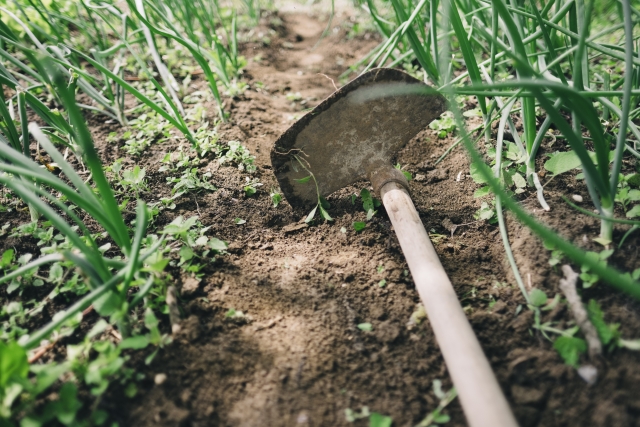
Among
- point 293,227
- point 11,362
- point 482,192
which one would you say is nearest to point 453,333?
point 482,192

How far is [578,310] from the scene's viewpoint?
36.0 inches

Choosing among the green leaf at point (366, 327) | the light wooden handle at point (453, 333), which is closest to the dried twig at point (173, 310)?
the green leaf at point (366, 327)

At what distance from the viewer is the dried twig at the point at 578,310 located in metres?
0.85

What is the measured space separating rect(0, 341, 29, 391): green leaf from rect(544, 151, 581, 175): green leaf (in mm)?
1360

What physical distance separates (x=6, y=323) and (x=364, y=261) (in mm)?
936

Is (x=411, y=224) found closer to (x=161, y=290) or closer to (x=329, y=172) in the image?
(x=329, y=172)

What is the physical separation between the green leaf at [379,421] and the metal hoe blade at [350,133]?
0.75 m

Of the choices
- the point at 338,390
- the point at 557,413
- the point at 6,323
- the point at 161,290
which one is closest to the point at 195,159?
the point at 161,290

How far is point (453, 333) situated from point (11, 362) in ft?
2.77

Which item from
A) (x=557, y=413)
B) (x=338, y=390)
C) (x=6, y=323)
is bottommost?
(x=557, y=413)

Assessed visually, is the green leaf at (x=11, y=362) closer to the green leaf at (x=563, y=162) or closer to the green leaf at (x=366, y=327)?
the green leaf at (x=366, y=327)

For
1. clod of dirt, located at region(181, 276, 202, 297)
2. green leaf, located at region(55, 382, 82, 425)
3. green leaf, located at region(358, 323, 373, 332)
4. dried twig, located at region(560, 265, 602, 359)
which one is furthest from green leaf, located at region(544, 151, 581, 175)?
green leaf, located at region(55, 382, 82, 425)

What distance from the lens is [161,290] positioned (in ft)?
3.36

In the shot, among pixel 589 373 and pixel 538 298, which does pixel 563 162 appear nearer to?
pixel 538 298
